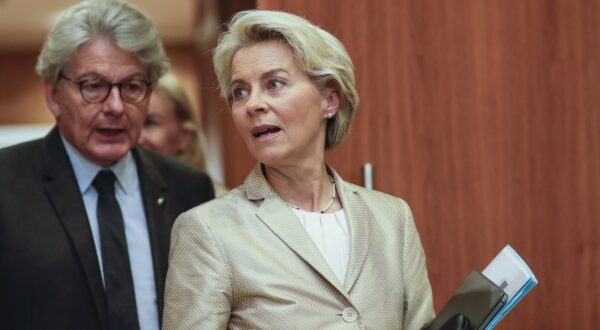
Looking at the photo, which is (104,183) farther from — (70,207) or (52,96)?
(52,96)

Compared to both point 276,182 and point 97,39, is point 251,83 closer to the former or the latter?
point 276,182

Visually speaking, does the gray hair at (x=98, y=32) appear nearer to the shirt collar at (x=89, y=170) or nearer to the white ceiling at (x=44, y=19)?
the shirt collar at (x=89, y=170)

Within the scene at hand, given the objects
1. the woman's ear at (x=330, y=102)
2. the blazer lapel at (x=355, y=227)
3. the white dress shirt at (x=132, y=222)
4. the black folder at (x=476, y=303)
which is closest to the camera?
the black folder at (x=476, y=303)

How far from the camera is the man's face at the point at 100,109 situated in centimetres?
274

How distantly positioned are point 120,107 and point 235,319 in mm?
966

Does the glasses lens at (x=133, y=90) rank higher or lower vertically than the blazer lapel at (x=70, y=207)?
higher

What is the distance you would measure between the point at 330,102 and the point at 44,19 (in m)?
8.64

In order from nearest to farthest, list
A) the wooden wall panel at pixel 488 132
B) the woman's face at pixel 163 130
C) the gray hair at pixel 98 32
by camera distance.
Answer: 1. the gray hair at pixel 98 32
2. the wooden wall panel at pixel 488 132
3. the woman's face at pixel 163 130

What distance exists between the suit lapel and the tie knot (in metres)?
0.13

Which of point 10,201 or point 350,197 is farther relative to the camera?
point 10,201

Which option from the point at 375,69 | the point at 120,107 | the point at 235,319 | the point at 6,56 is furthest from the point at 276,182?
the point at 6,56

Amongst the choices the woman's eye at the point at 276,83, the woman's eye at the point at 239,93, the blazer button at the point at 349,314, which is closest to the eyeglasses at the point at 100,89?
the woman's eye at the point at 239,93

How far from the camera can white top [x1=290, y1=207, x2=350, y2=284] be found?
2172 millimetres

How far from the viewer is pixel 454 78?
3172 millimetres
